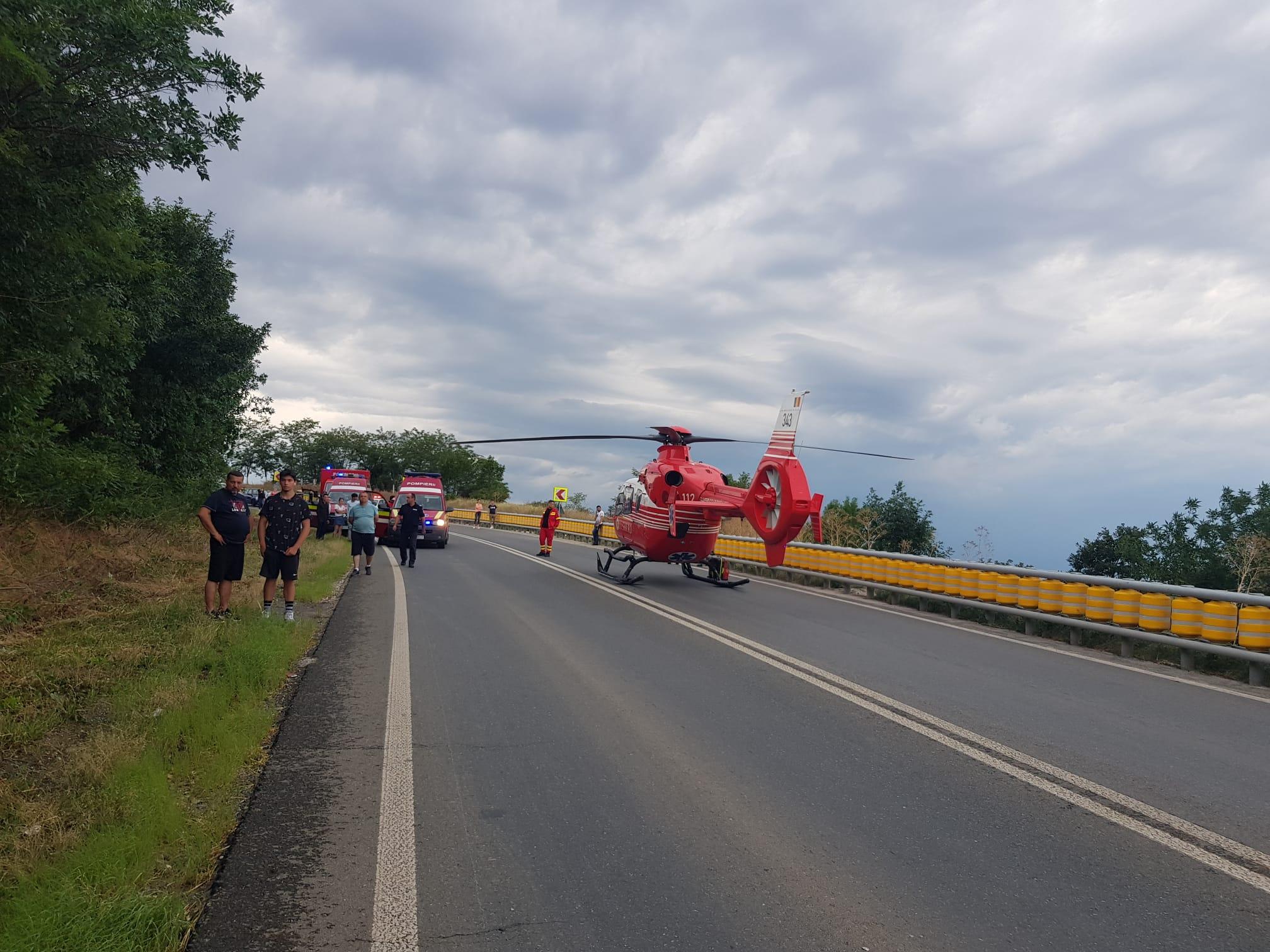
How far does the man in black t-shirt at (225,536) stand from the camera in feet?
34.0

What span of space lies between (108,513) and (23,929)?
48.1ft

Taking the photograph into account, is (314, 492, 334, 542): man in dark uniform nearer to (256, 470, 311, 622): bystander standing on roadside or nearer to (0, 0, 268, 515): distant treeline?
(0, 0, 268, 515): distant treeline

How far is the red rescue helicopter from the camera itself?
14445 millimetres

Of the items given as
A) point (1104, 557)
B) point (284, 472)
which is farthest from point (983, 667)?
point (1104, 557)

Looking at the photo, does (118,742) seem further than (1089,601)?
No

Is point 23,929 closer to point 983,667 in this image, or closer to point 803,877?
point 803,877

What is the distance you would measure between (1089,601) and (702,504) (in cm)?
753

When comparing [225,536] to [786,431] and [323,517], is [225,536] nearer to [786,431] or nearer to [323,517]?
[786,431]

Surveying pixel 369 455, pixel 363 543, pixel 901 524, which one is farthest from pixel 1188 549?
pixel 369 455

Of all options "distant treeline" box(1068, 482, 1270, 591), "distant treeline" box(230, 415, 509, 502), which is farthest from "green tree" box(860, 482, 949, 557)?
"distant treeline" box(230, 415, 509, 502)

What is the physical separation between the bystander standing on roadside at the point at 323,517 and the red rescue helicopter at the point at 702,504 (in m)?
12.4

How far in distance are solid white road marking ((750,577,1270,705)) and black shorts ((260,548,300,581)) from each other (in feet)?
31.3

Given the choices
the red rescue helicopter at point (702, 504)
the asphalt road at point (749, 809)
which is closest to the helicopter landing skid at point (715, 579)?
the red rescue helicopter at point (702, 504)

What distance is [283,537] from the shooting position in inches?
435
